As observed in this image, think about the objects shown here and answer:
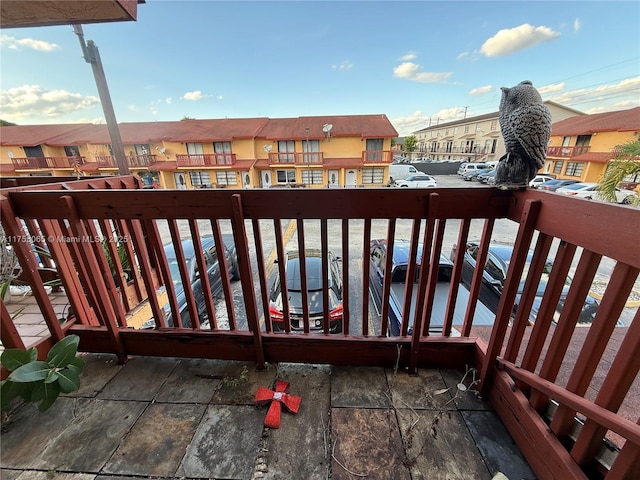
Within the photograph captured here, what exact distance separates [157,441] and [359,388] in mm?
1057

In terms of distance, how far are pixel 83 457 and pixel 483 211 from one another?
2.24m

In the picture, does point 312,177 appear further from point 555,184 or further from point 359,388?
point 359,388

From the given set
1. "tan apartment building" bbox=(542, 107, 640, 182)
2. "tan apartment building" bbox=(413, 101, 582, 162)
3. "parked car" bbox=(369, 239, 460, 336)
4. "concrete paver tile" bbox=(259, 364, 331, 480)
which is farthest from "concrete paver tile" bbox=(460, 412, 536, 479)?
"tan apartment building" bbox=(413, 101, 582, 162)

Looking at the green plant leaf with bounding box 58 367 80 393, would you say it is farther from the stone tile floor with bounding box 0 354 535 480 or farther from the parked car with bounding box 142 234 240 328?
the parked car with bounding box 142 234 240 328

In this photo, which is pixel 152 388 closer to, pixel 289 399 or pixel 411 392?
pixel 289 399

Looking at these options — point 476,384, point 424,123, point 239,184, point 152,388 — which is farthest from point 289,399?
point 424,123

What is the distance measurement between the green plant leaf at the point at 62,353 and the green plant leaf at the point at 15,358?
10 centimetres

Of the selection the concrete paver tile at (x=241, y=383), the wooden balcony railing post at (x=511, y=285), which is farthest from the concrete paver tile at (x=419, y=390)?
the concrete paver tile at (x=241, y=383)

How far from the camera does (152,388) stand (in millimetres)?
1471

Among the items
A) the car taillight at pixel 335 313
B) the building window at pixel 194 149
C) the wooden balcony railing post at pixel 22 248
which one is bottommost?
the car taillight at pixel 335 313

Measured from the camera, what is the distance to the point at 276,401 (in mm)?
1332

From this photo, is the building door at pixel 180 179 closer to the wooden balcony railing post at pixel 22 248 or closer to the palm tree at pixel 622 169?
the wooden balcony railing post at pixel 22 248

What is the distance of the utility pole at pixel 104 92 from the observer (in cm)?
314

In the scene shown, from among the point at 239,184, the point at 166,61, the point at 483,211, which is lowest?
the point at 239,184
